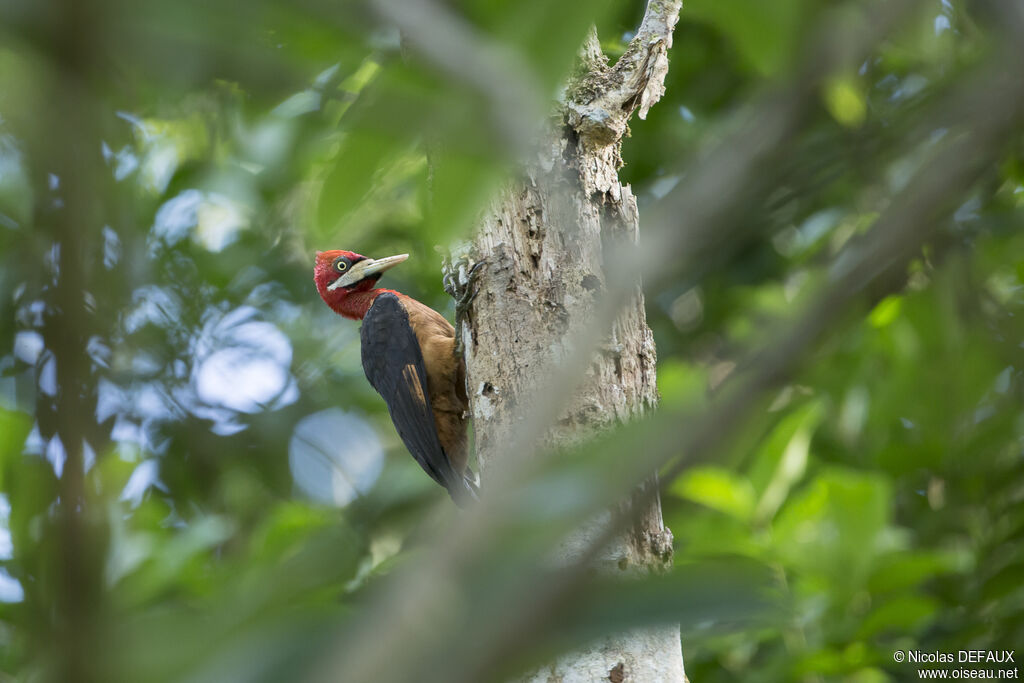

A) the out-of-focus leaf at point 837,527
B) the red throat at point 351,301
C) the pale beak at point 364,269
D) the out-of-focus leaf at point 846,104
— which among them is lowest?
the out-of-focus leaf at point 837,527

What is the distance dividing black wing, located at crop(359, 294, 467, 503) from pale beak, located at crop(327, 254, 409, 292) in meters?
0.36

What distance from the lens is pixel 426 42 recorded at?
56cm

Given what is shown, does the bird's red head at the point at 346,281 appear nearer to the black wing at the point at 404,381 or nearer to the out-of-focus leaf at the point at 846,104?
the black wing at the point at 404,381

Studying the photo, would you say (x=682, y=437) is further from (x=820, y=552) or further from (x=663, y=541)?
(x=820, y=552)

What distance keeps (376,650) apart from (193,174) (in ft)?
11.9

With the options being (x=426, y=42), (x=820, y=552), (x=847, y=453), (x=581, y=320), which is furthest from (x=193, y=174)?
(x=426, y=42)

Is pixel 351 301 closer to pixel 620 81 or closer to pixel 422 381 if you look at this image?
pixel 422 381

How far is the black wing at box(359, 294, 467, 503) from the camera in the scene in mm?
3686

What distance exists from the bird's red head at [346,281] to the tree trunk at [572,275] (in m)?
1.89

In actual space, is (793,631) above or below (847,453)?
below

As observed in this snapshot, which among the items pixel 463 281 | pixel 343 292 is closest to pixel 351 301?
pixel 343 292

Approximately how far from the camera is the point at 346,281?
4.68m

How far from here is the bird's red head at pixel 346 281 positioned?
4.64 meters

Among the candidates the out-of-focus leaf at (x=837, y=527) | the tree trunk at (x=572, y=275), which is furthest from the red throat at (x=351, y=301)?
the out-of-focus leaf at (x=837, y=527)
